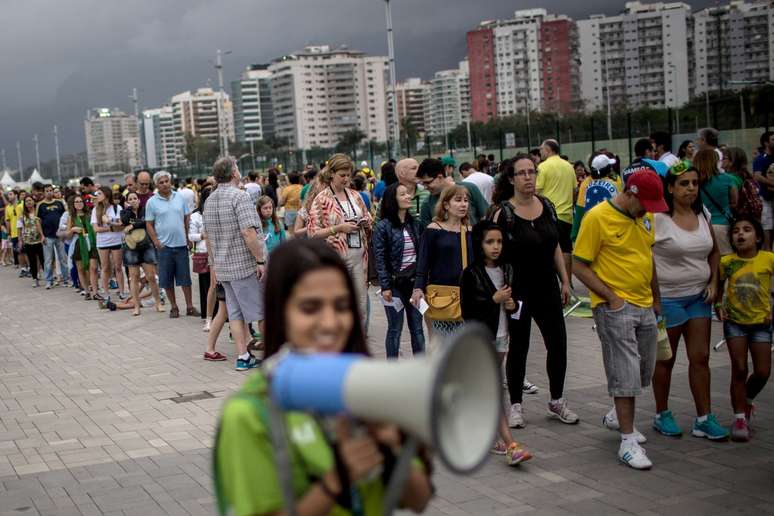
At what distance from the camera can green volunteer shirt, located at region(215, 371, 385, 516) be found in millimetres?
2066

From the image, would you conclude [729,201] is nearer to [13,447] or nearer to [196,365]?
[196,365]

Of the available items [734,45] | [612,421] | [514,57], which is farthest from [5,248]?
[514,57]

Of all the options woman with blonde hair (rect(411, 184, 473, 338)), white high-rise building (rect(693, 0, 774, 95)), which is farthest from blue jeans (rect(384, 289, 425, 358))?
white high-rise building (rect(693, 0, 774, 95))

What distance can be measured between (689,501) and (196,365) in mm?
6472

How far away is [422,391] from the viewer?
1.75 meters

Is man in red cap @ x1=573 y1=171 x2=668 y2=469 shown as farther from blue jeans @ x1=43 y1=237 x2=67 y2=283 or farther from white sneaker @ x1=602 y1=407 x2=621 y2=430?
blue jeans @ x1=43 y1=237 x2=67 y2=283

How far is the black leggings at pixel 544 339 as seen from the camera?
7.23 metres

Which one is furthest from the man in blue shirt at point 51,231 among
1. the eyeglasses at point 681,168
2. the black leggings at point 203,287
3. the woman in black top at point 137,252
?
the eyeglasses at point 681,168

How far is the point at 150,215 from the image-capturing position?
14289mm

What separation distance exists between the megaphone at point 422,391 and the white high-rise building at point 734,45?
134 meters

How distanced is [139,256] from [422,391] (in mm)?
13940

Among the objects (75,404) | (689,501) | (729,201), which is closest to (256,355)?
(75,404)

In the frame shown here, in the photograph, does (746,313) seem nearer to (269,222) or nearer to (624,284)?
(624,284)

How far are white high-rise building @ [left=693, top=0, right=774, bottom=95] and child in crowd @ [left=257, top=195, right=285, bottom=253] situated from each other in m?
125
